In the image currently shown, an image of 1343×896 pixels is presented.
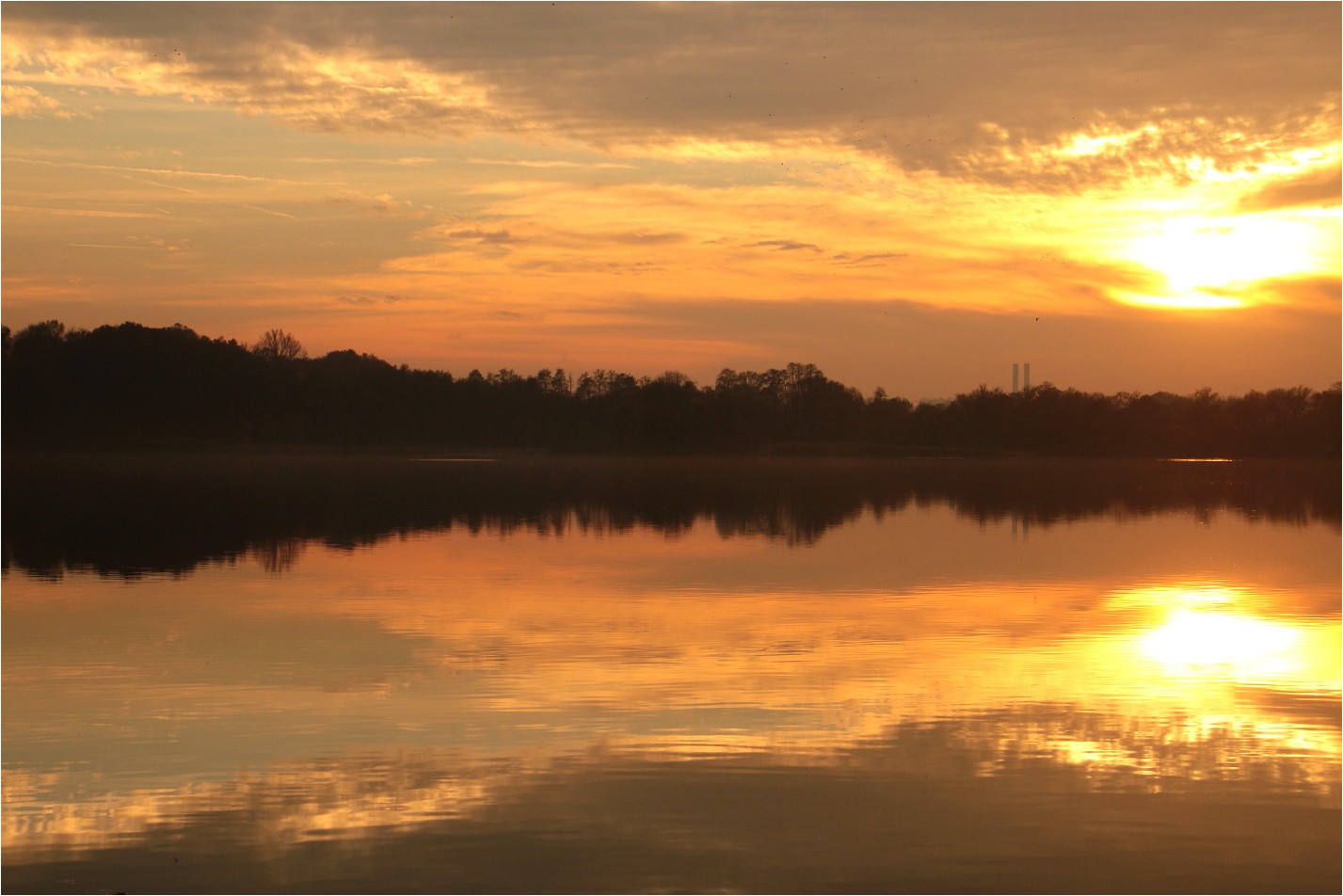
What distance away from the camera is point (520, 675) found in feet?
40.0

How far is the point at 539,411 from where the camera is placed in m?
139

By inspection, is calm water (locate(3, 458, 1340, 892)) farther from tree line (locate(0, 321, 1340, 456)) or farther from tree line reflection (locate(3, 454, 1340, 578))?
tree line (locate(0, 321, 1340, 456))

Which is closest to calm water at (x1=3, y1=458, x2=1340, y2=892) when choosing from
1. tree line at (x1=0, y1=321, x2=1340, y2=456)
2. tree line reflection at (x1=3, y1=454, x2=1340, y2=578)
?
tree line reflection at (x1=3, y1=454, x2=1340, y2=578)

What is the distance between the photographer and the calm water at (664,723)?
7477 mm

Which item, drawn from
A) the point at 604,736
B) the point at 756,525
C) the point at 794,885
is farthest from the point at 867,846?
the point at 756,525

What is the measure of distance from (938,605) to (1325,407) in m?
127

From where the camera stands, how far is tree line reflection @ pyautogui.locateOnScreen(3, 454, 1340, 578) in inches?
984

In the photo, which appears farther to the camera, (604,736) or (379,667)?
(379,667)

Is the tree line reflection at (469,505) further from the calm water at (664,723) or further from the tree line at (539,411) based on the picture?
the tree line at (539,411)

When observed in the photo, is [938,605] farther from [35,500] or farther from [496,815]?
[35,500]

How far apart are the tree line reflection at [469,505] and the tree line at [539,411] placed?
44604 millimetres

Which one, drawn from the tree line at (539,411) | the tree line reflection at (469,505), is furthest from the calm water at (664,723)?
the tree line at (539,411)

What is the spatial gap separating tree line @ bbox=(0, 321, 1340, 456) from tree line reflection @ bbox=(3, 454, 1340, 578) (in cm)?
4460

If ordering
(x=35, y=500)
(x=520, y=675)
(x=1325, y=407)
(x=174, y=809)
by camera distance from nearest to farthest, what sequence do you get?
(x=174, y=809) < (x=520, y=675) < (x=35, y=500) < (x=1325, y=407)
